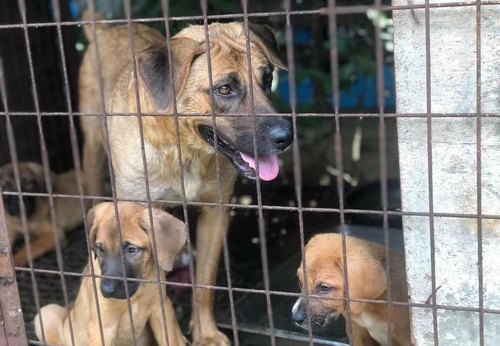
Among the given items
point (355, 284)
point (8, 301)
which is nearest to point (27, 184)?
point (8, 301)

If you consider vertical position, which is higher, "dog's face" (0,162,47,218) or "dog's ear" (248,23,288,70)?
"dog's ear" (248,23,288,70)

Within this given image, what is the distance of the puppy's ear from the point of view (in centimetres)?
251

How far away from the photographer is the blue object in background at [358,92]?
21.8 ft

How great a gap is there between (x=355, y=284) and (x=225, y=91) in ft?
3.38

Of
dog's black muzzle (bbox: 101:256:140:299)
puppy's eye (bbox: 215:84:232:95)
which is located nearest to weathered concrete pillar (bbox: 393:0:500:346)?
puppy's eye (bbox: 215:84:232:95)

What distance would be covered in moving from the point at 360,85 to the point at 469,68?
15.9ft

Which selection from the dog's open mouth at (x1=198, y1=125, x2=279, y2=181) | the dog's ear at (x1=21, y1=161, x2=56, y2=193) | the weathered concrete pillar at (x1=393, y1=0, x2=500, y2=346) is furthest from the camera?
the dog's ear at (x1=21, y1=161, x2=56, y2=193)

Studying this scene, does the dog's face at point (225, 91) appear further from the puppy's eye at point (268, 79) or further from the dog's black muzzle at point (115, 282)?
the dog's black muzzle at point (115, 282)

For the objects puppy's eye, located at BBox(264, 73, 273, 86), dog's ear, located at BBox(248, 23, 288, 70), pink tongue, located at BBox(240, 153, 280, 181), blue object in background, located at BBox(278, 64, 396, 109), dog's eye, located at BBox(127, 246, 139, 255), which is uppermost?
dog's ear, located at BBox(248, 23, 288, 70)

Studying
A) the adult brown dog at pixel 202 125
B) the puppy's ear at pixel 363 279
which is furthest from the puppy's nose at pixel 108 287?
the puppy's ear at pixel 363 279

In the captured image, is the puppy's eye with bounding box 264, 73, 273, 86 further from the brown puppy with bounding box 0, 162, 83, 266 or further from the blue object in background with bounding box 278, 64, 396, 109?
the blue object in background with bounding box 278, 64, 396, 109

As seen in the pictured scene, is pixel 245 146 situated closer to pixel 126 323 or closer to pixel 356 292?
pixel 356 292

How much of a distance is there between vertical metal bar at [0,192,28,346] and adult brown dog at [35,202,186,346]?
0.30 meters

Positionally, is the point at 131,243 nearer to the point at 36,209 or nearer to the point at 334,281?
the point at 334,281
